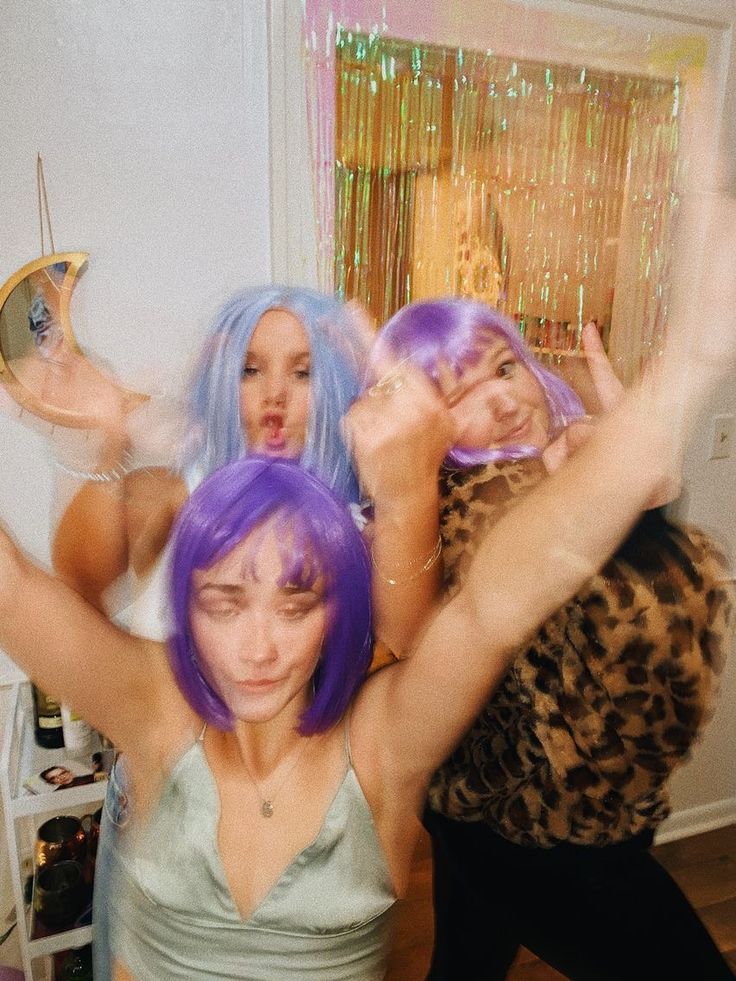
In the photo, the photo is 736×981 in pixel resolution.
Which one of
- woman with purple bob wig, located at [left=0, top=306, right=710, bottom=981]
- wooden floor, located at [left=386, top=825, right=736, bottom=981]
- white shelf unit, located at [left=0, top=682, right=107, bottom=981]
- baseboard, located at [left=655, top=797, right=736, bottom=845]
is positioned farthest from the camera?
baseboard, located at [left=655, top=797, right=736, bottom=845]

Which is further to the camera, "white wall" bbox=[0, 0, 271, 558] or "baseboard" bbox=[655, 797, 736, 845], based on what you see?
"baseboard" bbox=[655, 797, 736, 845]

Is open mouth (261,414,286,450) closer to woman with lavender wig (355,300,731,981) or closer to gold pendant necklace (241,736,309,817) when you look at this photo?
woman with lavender wig (355,300,731,981)

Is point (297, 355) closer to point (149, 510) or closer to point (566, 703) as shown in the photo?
point (149, 510)

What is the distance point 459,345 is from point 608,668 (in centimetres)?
31

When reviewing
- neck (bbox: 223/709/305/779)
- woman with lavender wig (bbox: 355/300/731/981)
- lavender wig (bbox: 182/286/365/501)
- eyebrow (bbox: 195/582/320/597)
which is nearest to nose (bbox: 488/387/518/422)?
woman with lavender wig (bbox: 355/300/731/981)

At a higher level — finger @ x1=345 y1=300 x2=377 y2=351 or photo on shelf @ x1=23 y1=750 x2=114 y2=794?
finger @ x1=345 y1=300 x2=377 y2=351

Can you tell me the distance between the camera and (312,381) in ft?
2.01

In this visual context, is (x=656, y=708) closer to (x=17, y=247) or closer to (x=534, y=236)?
(x=534, y=236)

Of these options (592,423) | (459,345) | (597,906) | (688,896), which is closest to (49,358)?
(459,345)

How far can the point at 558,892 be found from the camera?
0.74 metres

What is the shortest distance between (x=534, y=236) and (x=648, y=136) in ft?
0.58

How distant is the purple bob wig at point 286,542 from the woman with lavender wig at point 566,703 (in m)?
0.06

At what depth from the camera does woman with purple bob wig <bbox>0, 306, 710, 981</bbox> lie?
550 millimetres

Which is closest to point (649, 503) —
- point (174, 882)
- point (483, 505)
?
point (483, 505)
